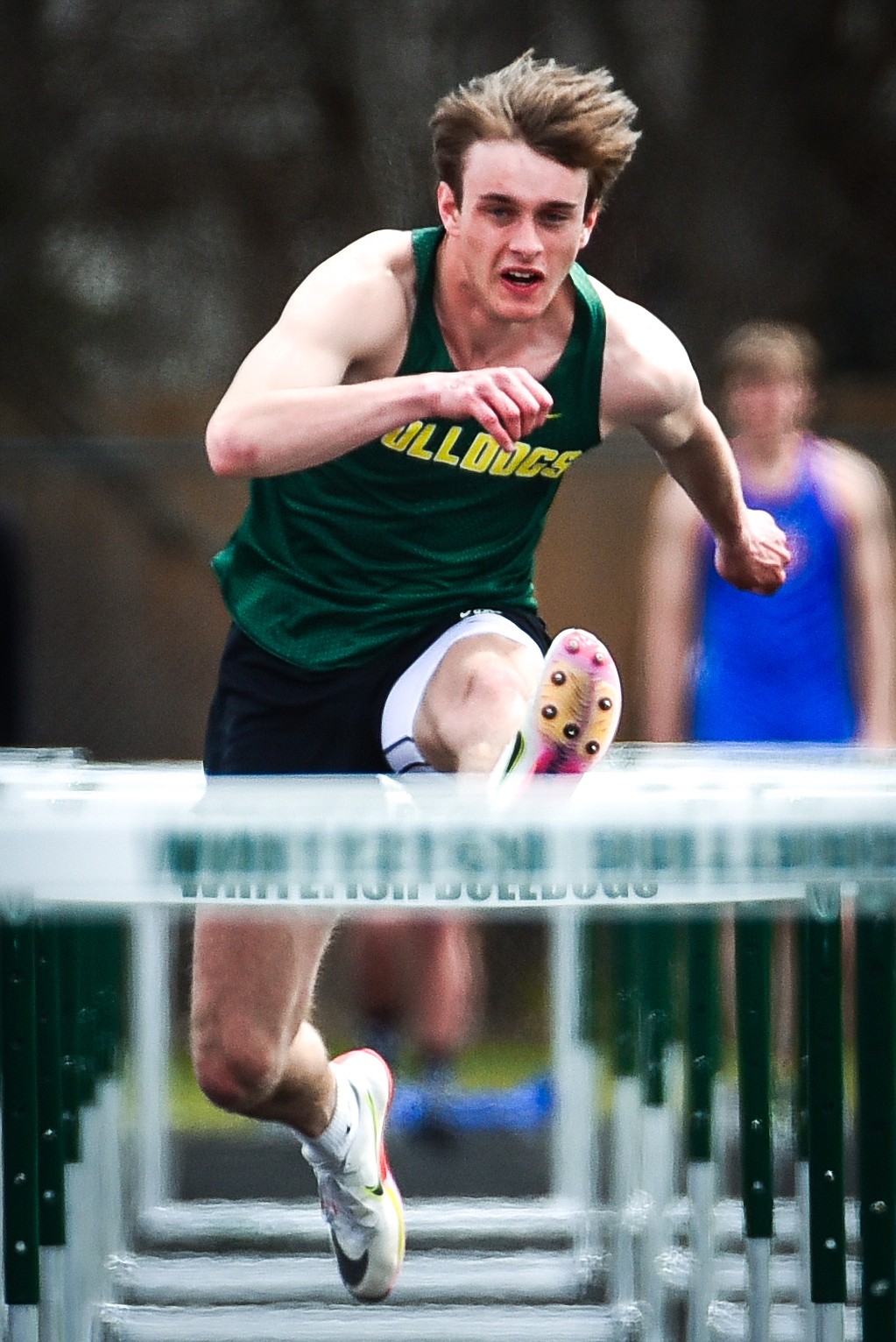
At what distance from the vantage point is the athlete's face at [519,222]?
7.61 feet

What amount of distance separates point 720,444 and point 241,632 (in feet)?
2.18

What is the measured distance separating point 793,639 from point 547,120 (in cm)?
183

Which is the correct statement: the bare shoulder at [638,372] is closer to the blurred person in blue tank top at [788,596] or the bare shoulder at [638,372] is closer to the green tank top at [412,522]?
the green tank top at [412,522]

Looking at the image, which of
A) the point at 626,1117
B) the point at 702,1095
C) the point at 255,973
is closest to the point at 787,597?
the point at 626,1117

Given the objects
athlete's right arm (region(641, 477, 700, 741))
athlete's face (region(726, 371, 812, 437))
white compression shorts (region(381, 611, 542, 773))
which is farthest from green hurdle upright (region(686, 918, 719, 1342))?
athlete's face (region(726, 371, 812, 437))

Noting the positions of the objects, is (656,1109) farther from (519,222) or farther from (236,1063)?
(519,222)

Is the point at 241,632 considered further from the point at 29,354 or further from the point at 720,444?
the point at 29,354

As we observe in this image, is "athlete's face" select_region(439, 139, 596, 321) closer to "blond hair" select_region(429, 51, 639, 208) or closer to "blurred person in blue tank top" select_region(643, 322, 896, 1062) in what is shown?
"blond hair" select_region(429, 51, 639, 208)

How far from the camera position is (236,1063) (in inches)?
100

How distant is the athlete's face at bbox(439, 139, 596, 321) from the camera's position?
7.61 ft

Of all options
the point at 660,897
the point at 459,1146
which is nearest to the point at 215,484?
the point at 459,1146

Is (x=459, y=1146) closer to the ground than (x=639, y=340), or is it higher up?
A: closer to the ground

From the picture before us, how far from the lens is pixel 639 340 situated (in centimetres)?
256

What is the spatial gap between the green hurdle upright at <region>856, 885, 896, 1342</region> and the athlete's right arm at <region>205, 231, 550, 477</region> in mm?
580
